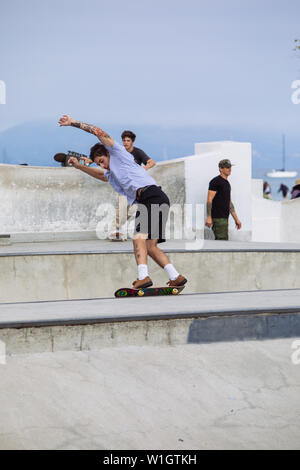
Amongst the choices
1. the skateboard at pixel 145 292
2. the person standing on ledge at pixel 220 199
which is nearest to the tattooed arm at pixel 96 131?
the skateboard at pixel 145 292

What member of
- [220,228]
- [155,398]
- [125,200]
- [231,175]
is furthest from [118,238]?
[155,398]

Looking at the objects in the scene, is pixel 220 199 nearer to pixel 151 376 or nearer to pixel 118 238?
pixel 118 238

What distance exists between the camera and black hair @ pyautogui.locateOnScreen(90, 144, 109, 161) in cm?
593

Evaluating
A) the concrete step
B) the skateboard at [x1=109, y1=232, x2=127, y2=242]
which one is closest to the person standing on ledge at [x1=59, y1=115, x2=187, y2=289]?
the concrete step

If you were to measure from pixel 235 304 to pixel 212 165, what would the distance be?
7.82 m

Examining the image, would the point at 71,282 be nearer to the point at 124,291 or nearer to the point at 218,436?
the point at 124,291

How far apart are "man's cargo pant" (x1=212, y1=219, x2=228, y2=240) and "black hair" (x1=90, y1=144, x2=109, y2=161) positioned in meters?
5.42

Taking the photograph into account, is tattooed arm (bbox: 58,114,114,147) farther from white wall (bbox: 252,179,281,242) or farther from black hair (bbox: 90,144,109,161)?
white wall (bbox: 252,179,281,242)

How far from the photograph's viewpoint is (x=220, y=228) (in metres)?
11.3

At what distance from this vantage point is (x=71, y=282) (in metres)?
9.14

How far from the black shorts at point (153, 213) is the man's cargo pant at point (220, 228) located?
4984 millimetres

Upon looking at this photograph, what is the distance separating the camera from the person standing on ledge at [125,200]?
9086 millimetres

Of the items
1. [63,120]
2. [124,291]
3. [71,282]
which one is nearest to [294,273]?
[71,282]

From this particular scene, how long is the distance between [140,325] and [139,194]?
1905 mm
